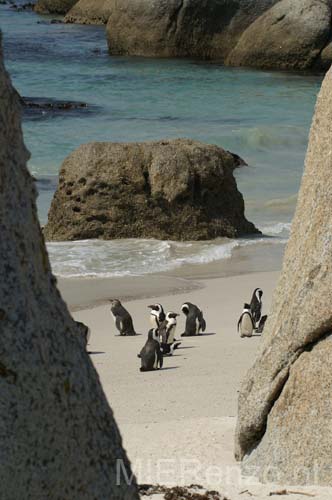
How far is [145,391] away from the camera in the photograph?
855cm

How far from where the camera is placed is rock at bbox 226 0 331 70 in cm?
3462

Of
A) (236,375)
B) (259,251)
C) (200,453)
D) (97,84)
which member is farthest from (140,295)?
(97,84)

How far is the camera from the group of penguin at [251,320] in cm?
1104

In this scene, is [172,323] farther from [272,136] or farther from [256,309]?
[272,136]

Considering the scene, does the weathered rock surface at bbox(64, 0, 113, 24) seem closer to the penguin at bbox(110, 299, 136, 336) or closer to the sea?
the sea

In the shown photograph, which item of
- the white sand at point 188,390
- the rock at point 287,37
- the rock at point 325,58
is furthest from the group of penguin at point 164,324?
the rock at point 325,58

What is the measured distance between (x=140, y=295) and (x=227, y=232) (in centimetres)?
356

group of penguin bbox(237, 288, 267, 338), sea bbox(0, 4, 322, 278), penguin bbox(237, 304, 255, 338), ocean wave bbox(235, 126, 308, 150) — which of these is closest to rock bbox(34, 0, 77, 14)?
sea bbox(0, 4, 322, 278)

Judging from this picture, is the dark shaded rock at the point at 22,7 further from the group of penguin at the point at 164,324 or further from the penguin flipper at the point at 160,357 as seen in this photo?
the penguin flipper at the point at 160,357

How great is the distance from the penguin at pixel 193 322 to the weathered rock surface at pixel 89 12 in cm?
3680

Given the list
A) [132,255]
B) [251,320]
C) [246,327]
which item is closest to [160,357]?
[246,327]

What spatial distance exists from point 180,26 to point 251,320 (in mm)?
27227

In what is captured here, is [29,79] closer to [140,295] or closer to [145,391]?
[140,295]

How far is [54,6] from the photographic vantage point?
52844 mm
